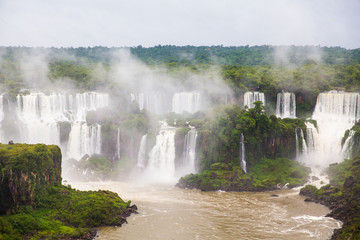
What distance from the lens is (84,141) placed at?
45.9 m

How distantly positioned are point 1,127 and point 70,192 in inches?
867

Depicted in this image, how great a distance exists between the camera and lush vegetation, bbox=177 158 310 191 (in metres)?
37.9

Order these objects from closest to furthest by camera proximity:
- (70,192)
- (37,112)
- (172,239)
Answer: (172,239) → (70,192) → (37,112)

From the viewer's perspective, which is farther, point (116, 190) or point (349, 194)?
point (116, 190)

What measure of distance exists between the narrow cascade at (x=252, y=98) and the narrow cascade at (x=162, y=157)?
13896 mm

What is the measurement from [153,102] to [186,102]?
465cm

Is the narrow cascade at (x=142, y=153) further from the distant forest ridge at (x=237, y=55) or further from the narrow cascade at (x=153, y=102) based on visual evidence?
the distant forest ridge at (x=237, y=55)

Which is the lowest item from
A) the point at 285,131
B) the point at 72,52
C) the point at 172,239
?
the point at 172,239

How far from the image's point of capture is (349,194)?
30688 millimetres

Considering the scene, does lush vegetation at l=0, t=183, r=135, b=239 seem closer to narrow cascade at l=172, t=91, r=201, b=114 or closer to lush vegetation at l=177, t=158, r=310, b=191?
lush vegetation at l=177, t=158, r=310, b=191

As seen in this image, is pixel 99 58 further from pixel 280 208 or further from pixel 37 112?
pixel 280 208

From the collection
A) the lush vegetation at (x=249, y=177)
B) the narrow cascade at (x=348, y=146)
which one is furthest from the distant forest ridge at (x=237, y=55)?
the lush vegetation at (x=249, y=177)

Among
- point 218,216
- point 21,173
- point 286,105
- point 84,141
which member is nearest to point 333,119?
point 286,105

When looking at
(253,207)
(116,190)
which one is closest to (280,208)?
(253,207)
